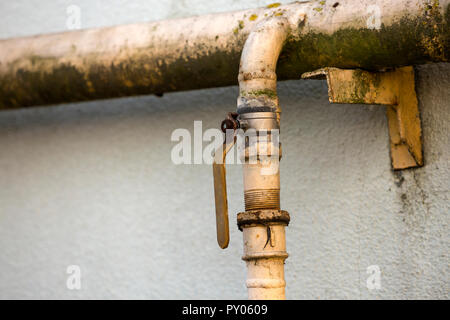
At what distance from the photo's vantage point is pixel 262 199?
138cm

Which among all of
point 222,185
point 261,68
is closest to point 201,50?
point 261,68

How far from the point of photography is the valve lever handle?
1.40m

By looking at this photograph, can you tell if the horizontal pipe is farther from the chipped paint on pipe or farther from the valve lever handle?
the valve lever handle

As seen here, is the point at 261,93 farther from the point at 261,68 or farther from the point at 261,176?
the point at 261,176

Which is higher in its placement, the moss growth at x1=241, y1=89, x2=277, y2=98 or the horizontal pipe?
the horizontal pipe

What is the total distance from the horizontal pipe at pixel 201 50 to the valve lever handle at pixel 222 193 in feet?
0.82

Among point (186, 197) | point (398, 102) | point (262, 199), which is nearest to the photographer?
point (262, 199)

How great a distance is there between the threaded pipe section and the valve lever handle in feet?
0.16

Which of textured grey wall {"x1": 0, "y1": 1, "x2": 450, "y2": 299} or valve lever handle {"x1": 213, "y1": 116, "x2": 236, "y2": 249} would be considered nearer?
valve lever handle {"x1": 213, "y1": 116, "x2": 236, "y2": 249}

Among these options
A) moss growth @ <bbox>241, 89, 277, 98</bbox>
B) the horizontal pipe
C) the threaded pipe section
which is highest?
the horizontal pipe

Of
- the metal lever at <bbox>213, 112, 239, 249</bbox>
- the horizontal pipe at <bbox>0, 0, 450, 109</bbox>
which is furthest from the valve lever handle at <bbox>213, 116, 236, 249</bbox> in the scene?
the horizontal pipe at <bbox>0, 0, 450, 109</bbox>

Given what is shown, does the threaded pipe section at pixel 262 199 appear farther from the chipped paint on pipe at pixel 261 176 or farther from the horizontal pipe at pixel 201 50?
the horizontal pipe at pixel 201 50

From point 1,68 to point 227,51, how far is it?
616 millimetres

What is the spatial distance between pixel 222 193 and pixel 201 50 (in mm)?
384
